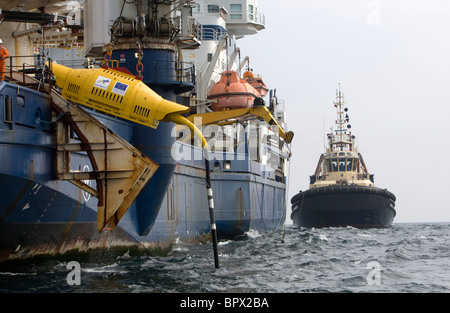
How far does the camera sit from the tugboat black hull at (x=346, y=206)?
6072cm

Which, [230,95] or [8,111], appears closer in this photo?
[8,111]

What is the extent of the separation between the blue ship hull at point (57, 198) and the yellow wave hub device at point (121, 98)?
94cm

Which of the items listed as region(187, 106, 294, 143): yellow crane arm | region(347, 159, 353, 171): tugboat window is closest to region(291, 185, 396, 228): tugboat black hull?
region(347, 159, 353, 171): tugboat window

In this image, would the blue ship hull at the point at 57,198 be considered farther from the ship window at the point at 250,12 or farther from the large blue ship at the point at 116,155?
the ship window at the point at 250,12

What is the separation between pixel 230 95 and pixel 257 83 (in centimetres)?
951

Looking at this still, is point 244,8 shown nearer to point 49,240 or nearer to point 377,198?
point 377,198

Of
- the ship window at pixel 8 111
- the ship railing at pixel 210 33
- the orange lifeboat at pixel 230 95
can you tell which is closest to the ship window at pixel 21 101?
the ship window at pixel 8 111

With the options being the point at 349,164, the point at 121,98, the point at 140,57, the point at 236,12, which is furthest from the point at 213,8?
the point at 349,164

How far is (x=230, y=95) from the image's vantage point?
35.6 metres

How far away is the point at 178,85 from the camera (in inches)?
929

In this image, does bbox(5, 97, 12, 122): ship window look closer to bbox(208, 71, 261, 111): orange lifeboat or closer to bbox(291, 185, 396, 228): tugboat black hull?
bbox(208, 71, 261, 111): orange lifeboat

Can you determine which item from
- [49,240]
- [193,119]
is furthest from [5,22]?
[49,240]

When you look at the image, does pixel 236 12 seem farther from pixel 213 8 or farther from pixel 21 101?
pixel 21 101
